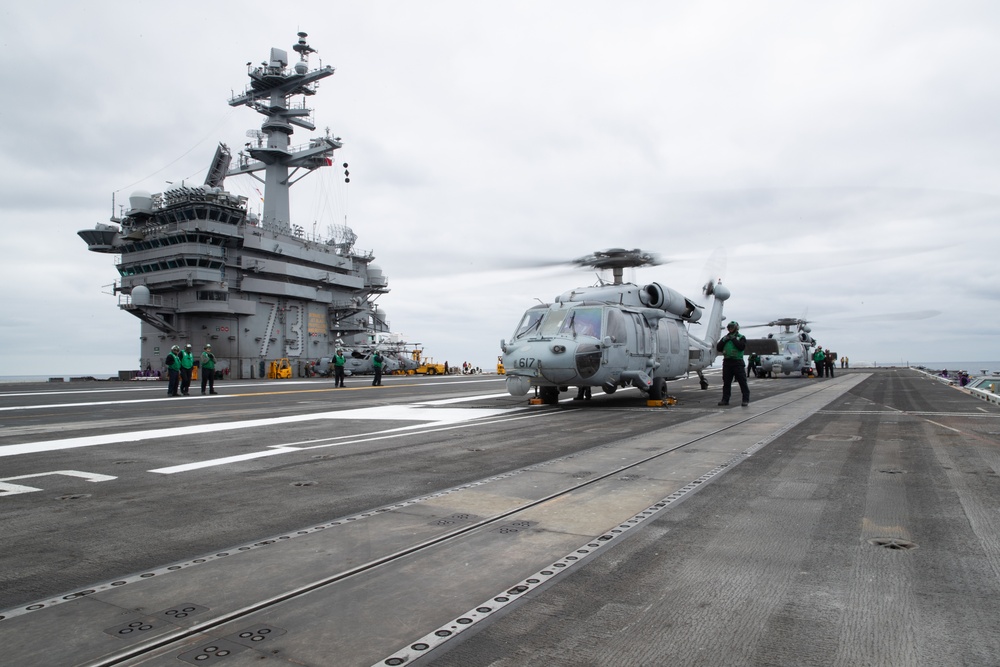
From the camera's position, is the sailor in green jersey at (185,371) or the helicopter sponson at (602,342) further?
Answer: the sailor in green jersey at (185,371)

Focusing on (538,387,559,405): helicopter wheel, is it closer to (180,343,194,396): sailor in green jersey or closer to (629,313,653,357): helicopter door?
(629,313,653,357): helicopter door

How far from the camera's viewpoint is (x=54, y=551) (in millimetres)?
3684

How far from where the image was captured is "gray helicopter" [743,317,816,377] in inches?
1409

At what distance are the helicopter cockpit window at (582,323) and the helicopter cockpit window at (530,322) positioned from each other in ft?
2.70

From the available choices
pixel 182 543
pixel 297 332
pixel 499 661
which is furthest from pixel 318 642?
pixel 297 332

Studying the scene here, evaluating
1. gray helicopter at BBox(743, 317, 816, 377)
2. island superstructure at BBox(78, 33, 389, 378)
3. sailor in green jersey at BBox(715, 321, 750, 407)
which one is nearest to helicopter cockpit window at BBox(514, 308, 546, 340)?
sailor in green jersey at BBox(715, 321, 750, 407)

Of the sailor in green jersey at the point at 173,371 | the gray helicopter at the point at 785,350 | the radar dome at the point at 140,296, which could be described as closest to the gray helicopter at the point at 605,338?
the sailor in green jersey at the point at 173,371

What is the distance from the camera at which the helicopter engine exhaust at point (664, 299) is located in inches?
602

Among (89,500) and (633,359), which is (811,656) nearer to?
(89,500)

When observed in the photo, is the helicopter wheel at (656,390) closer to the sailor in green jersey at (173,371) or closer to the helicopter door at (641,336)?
the helicopter door at (641,336)

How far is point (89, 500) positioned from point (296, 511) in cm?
186

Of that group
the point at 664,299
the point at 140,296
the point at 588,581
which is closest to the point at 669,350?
the point at 664,299

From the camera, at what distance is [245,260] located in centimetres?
4334

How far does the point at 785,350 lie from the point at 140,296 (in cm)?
4083
